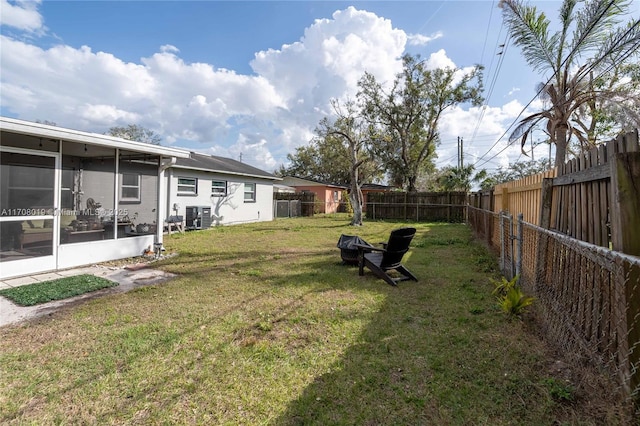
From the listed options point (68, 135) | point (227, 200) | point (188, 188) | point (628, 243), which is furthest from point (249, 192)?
point (628, 243)

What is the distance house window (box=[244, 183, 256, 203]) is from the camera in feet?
55.8

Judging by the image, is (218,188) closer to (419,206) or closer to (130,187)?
(130,187)

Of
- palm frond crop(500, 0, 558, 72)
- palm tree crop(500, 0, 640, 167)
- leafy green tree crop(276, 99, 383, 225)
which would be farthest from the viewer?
leafy green tree crop(276, 99, 383, 225)

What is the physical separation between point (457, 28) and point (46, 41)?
11.0 metres

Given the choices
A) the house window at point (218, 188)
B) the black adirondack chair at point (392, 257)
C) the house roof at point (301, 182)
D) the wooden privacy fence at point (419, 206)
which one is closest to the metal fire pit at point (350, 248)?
the black adirondack chair at point (392, 257)

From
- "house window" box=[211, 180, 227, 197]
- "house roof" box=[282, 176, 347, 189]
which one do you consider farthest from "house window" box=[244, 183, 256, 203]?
"house roof" box=[282, 176, 347, 189]

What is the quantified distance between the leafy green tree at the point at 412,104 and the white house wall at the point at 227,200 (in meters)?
8.99

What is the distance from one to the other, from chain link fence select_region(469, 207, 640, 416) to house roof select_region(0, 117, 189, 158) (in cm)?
733

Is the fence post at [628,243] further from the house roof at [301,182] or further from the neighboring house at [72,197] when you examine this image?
the house roof at [301,182]

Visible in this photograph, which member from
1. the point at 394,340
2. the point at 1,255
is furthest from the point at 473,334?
the point at 1,255

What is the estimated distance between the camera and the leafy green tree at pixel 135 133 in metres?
32.8

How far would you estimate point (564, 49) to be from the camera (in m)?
7.27

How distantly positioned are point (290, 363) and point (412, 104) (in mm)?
24234

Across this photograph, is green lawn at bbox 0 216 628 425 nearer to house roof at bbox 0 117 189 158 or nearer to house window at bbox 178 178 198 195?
house roof at bbox 0 117 189 158
